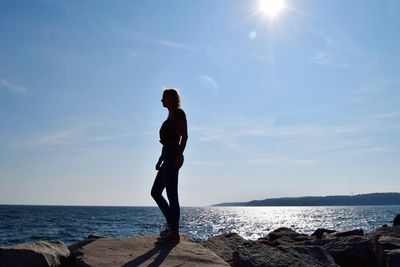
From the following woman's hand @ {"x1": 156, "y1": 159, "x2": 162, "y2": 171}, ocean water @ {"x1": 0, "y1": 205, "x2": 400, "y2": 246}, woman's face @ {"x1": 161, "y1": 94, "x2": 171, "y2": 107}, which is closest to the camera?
woman's face @ {"x1": 161, "y1": 94, "x2": 171, "y2": 107}

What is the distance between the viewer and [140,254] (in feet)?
17.4

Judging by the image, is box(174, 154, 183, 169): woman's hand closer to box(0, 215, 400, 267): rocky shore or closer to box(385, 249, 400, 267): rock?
box(0, 215, 400, 267): rocky shore

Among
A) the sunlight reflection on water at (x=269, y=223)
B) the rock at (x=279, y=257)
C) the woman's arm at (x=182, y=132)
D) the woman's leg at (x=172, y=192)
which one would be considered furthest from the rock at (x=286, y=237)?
the sunlight reflection on water at (x=269, y=223)

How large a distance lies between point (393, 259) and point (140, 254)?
3887 millimetres

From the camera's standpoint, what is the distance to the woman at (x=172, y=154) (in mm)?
5961

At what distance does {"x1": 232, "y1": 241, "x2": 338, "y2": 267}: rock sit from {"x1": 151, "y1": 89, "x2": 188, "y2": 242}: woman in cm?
97

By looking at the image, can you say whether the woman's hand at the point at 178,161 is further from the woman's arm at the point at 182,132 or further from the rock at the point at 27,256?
the rock at the point at 27,256

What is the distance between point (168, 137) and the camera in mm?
6070

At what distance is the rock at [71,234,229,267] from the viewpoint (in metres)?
4.92

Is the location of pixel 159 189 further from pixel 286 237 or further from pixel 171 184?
pixel 286 237

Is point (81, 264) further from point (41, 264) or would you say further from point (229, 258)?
point (229, 258)

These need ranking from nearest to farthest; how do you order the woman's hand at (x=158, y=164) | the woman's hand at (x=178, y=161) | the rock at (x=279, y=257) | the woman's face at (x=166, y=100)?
the rock at (x=279, y=257) → the woman's hand at (x=178, y=161) → the woman's face at (x=166, y=100) → the woman's hand at (x=158, y=164)

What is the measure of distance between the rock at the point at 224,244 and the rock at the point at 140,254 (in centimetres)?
109

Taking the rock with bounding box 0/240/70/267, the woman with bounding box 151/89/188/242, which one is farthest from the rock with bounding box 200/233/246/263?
the rock with bounding box 0/240/70/267
